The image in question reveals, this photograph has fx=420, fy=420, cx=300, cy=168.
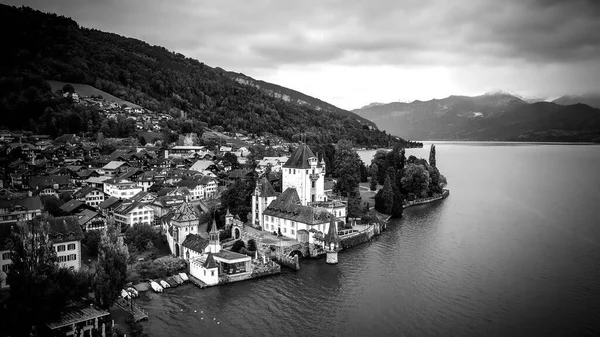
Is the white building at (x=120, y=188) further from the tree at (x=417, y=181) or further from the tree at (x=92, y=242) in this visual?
the tree at (x=417, y=181)

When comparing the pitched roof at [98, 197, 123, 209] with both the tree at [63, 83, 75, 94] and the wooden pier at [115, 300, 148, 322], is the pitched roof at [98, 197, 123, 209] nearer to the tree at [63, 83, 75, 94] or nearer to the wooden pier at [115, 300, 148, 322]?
the wooden pier at [115, 300, 148, 322]

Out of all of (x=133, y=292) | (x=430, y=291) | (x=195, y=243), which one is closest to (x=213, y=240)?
(x=195, y=243)

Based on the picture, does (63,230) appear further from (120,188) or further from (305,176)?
(305,176)

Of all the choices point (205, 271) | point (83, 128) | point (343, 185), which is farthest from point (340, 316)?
point (83, 128)

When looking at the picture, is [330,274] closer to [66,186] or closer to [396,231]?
[396,231]

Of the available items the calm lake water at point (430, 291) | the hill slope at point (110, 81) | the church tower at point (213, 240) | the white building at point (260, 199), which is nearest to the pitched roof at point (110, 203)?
the white building at point (260, 199)

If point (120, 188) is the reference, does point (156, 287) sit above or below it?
below
